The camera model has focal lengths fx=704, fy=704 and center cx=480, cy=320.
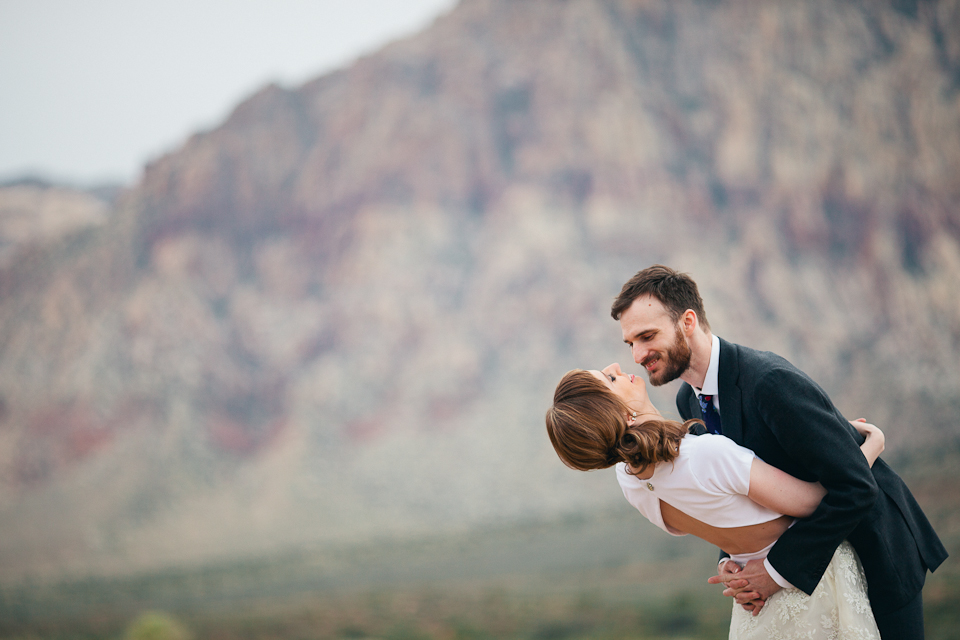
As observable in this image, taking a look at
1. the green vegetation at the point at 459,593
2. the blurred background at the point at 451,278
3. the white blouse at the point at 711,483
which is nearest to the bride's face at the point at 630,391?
the white blouse at the point at 711,483

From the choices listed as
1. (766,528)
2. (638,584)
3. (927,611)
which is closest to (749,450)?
(766,528)

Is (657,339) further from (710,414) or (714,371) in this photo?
(710,414)

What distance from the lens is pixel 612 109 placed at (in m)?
43.7

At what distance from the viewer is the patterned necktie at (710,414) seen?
8.11 ft

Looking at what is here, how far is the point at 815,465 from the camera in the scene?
2.08 meters

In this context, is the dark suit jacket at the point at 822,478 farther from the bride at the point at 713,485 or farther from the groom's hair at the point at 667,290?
the groom's hair at the point at 667,290

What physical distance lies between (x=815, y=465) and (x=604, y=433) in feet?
2.04

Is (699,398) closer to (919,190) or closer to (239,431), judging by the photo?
(239,431)

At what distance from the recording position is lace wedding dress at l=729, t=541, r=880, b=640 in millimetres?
2258

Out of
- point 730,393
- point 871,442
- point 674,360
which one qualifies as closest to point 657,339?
point 674,360

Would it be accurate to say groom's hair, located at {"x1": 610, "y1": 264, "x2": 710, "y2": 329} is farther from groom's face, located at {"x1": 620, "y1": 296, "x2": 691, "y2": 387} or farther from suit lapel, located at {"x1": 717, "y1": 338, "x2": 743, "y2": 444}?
suit lapel, located at {"x1": 717, "y1": 338, "x2": 743, "y2": 444}

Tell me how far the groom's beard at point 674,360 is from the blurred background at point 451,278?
25.2 meters

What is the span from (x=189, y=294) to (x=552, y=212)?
2215 cm

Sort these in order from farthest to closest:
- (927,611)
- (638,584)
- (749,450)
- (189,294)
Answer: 1. (189,294)
2. (638,584)
3. (927,611)
4. (749,450)
